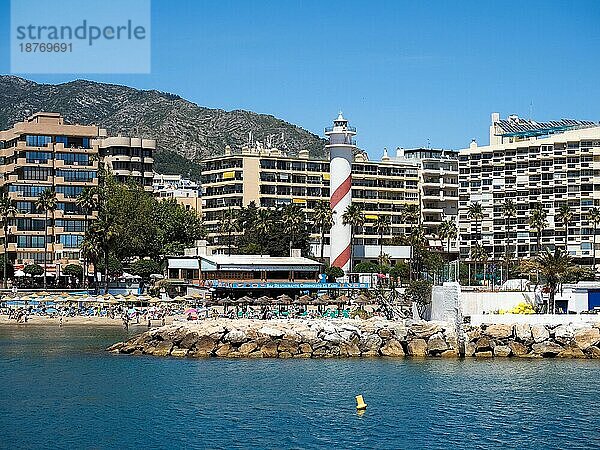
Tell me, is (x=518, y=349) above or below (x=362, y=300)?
below

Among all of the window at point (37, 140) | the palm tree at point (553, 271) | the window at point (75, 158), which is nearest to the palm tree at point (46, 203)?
the window at point (75, 158)

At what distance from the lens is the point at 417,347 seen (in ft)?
189

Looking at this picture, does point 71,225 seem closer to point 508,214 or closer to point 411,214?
point 411,214

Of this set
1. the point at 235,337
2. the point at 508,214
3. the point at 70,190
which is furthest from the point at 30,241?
the point at 235,337

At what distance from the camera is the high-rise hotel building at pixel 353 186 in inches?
4970

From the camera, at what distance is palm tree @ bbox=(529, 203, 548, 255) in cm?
10956

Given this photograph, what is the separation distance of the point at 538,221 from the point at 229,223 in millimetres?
Answer: 34214

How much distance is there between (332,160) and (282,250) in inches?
558

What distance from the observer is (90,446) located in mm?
35000

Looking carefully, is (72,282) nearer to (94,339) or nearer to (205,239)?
(205,239)

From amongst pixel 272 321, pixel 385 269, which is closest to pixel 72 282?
pixel 385 269

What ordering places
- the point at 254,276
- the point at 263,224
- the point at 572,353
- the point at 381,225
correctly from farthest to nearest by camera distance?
the point at 381,225
the point at 263,224
the point at 254,276
the point at 572,353

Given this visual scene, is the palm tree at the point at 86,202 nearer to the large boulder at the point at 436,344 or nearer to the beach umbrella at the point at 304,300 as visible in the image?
the beach umbrella at the point at 304,300

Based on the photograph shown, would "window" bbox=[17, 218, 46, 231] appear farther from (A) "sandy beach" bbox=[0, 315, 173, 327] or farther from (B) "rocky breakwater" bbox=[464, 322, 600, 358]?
(B) "rocky breakwater" bbox=[464, 322, 600, 358]
